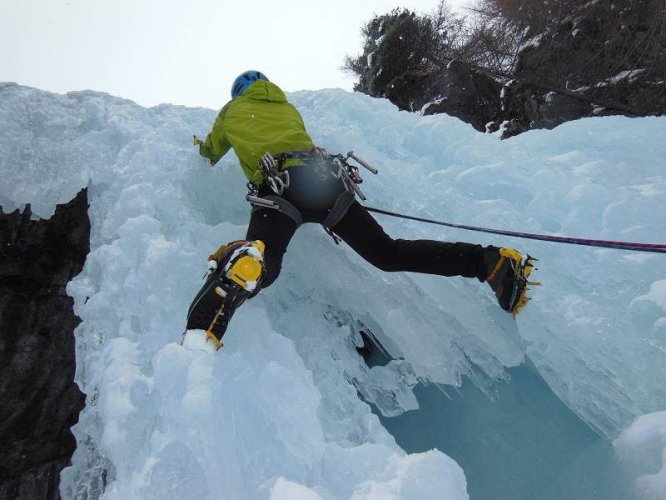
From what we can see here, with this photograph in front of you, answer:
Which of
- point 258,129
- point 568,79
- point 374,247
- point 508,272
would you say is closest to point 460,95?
point 568,79

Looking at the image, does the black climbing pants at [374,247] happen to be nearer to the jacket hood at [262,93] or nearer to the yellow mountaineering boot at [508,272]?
the yellow mountaineering boot at [508,272]

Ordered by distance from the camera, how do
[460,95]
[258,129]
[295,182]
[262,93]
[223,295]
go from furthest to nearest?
[460,95] → [262,93] → [258,129] → [295,182] → [223,295]

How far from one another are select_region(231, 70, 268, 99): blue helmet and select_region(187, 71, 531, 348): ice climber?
0.34 meters

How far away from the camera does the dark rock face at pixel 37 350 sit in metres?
3.33

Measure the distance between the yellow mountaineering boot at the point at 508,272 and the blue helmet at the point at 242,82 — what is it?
2.27m

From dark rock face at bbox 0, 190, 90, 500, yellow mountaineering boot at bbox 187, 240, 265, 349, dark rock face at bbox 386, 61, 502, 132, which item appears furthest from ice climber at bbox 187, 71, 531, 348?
dark rock face at bbox 386, 61, 502, 132

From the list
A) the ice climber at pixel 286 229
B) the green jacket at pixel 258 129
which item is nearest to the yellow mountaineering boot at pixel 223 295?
the ice climber at pixel 286 229

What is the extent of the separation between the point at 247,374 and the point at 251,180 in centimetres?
132

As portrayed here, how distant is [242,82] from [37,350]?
2.88 m

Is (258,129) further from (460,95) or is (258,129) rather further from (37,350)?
(460,95)

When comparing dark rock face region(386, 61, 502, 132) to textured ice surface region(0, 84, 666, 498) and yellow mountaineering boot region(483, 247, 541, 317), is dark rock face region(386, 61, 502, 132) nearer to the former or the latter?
textured ice surface region(0, 84, 666, 498)

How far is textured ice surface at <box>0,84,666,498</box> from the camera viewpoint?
162cm

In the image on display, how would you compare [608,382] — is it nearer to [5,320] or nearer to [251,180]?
[251,180]

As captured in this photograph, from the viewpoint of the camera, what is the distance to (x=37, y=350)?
3.78m
